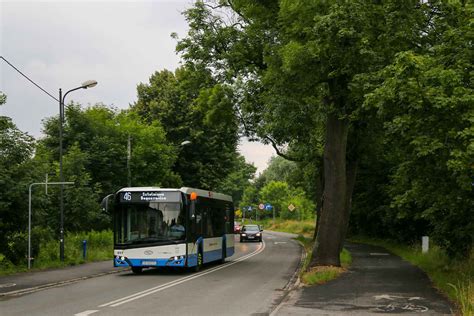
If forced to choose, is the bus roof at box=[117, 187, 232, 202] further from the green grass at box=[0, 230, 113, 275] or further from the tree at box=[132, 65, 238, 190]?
the tree at box=[132, 65, 238, 190]

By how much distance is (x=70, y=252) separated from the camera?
84.9ft

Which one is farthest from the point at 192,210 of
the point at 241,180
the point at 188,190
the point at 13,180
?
the point at 241,180

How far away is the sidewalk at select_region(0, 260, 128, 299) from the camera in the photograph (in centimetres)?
1579

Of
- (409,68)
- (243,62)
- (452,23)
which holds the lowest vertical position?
(409,68)

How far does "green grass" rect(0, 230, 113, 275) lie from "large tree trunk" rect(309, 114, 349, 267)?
1055 centimetres

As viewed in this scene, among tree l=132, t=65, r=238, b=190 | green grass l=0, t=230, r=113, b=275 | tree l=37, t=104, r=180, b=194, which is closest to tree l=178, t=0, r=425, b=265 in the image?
green grass l=0, t=230, r=113, b=275

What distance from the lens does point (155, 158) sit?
4191 centimetres

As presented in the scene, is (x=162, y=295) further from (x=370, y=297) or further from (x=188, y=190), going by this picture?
(x=188, y=190)

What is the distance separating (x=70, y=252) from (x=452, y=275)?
54.3ft

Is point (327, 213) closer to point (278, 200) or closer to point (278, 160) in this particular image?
point (278, 200)

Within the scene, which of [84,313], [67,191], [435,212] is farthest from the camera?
[67,191]

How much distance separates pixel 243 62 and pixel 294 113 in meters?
3.30

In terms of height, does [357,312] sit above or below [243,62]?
below

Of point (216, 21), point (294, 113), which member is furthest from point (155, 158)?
point (294, 113)
